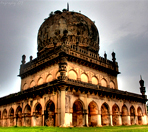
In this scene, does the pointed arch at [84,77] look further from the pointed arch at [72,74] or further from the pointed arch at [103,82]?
the pointed arch at [103,82]

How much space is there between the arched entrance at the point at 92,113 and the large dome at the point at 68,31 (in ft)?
32.1

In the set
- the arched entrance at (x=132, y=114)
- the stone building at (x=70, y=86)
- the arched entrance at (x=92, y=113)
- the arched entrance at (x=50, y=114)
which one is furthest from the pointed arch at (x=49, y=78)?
the arched entrance at (x=132, y=114)

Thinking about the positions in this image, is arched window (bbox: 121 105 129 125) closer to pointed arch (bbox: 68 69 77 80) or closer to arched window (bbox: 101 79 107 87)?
arched window (bbox: 101 79 107 87)

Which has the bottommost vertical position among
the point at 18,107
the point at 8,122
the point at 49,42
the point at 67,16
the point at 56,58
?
the point at 8,122

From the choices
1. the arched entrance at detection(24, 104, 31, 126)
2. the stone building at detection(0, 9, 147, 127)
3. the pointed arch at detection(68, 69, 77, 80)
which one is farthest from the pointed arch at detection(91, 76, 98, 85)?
the arched entrance at detection(24, 104, 31, 126)

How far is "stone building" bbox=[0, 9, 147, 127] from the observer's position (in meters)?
22.8

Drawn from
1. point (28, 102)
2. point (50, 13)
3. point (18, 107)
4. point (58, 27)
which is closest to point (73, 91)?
point (28, 102)

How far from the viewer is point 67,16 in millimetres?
32188

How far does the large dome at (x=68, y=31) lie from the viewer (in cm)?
3055

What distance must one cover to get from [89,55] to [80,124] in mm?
10388

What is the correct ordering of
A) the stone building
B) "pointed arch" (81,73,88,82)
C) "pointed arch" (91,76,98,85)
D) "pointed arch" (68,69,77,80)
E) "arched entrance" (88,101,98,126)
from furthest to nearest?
"pointed arch" (91,76,98,85) < "pointed arch" (81,73,88,82) < "pointed arch" (68,69,77,80) < "arched entrance" (88,101,98,126) < the stone building

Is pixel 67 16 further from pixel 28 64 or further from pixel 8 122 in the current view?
pixel 8 122

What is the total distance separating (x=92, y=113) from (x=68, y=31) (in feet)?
44.1

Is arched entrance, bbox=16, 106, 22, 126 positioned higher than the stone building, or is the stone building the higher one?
the stone building
